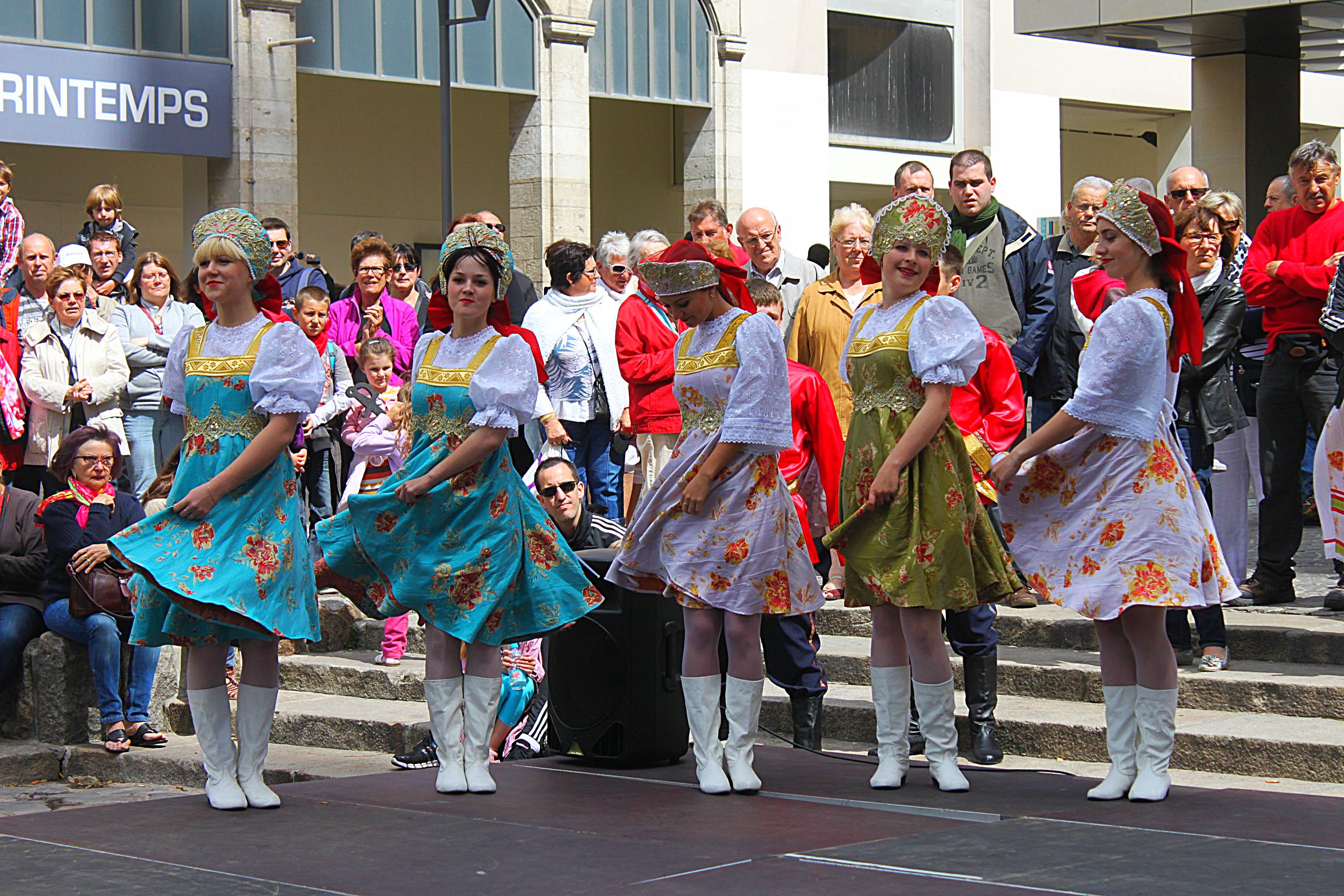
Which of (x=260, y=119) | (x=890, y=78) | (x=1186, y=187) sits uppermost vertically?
(x=890, y=78)

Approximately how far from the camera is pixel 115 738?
7.71 m

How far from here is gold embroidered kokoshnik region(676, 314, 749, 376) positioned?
5.56 meters

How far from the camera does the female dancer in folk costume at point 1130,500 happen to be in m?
5.23

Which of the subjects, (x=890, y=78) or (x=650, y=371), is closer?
(x=650, y=371)

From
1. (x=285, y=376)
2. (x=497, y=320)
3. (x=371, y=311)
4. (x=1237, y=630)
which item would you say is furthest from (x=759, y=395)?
(x=371, y=311)

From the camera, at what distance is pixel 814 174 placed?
80.7ft

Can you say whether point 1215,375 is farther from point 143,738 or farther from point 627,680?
point 143,738

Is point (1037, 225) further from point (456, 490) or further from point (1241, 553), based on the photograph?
point (456, 490)

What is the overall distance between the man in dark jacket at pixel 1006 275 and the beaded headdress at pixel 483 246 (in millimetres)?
2823

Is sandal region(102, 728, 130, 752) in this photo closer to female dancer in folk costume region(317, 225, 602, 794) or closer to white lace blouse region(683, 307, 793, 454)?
female dancer in folk costume region(317, 225, 602, 794)

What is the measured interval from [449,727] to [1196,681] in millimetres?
3080

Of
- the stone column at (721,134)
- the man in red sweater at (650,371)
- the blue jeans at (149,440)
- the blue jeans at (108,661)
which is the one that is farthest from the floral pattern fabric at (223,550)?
the stone column at (721,134)

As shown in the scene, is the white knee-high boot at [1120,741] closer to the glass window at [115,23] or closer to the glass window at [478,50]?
the glass window at [115,23]

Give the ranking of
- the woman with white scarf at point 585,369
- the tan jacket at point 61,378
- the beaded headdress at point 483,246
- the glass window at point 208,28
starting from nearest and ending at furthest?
the beaded headdress at point 483,246
the tan jacket at point 61,378
the woman with white scarf at point 585,369
the glass window at point 208,28
